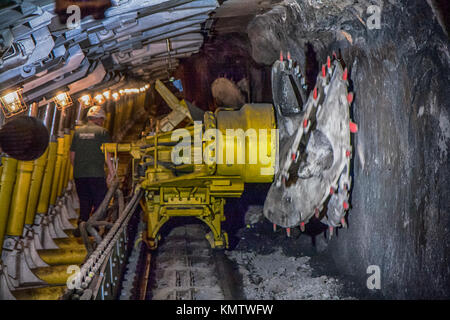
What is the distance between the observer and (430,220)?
2.76 m

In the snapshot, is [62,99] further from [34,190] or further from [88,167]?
[34,190]

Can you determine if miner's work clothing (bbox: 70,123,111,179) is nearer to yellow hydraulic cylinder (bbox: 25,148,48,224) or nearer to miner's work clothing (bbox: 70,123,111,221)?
miner's work clothing (bbox: 70,123,111,221)

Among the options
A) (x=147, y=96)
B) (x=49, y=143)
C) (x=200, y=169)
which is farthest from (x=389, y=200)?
(x=147, y=96)

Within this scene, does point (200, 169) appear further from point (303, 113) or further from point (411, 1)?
point (411, 1)

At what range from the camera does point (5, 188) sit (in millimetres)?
4875

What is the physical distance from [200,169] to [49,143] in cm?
320

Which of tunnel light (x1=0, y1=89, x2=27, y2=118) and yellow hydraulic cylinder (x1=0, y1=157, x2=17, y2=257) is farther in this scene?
yellow hydraulic cylinder (x1=0, y1=157, x2=17, y2=257)

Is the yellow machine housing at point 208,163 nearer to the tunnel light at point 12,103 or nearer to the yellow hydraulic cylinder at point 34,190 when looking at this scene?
the yellow hydraulic cylinder at point 34,190

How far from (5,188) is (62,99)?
6.45 ft

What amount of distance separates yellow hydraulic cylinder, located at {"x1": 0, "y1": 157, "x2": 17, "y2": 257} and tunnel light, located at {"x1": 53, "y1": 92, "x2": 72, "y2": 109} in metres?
A: 1.62

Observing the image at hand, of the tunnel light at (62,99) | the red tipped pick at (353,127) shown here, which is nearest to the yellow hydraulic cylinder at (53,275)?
the tunnel light at (62,99)

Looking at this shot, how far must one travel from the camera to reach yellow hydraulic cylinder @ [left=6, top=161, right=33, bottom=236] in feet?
16.7

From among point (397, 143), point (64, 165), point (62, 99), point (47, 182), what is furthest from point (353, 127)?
point (64, 165)

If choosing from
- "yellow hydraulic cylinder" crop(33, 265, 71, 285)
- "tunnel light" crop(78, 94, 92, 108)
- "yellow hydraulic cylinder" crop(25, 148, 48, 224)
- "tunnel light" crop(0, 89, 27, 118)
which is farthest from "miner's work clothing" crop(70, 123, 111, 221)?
"tunnel light" crop(78, 94, 92, 108)
